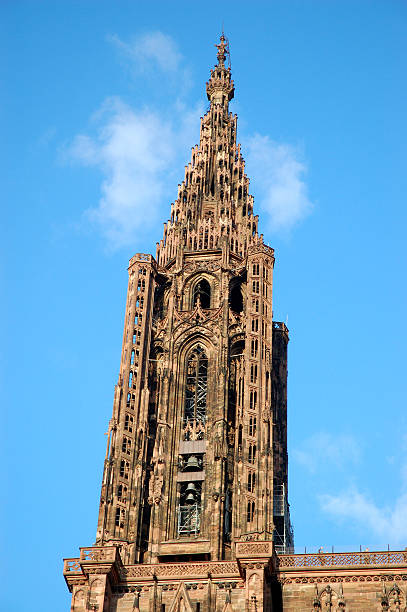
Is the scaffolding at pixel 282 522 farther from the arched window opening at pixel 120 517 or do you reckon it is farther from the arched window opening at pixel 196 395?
the arched window opening at pixel 120 517

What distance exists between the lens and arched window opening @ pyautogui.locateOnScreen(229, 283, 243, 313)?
8775 cm

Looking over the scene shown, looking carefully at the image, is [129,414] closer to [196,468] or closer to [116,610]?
[196,468]

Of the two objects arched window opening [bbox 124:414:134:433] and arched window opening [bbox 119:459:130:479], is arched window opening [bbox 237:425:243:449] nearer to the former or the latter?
arched window opening [bbox 124:414:134:433]

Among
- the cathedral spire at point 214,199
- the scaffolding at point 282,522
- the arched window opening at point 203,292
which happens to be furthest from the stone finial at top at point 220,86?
the scaffolding at point 282,522

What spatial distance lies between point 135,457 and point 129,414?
2.65 m

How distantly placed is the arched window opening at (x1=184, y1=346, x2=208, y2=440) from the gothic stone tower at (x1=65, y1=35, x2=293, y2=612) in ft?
0.18

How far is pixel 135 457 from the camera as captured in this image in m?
80.6

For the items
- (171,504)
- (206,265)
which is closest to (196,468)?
(171,504)

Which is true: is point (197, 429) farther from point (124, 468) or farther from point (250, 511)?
point (250, 511)

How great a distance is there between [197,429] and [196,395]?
244cm

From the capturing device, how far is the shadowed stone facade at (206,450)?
7344cm

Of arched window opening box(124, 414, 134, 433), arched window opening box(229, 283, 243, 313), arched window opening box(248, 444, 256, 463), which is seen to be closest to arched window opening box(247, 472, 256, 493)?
arched window opening box(248, 444, 256, 463)

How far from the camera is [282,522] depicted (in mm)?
82375

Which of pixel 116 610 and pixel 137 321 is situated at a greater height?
pixel 137 321
